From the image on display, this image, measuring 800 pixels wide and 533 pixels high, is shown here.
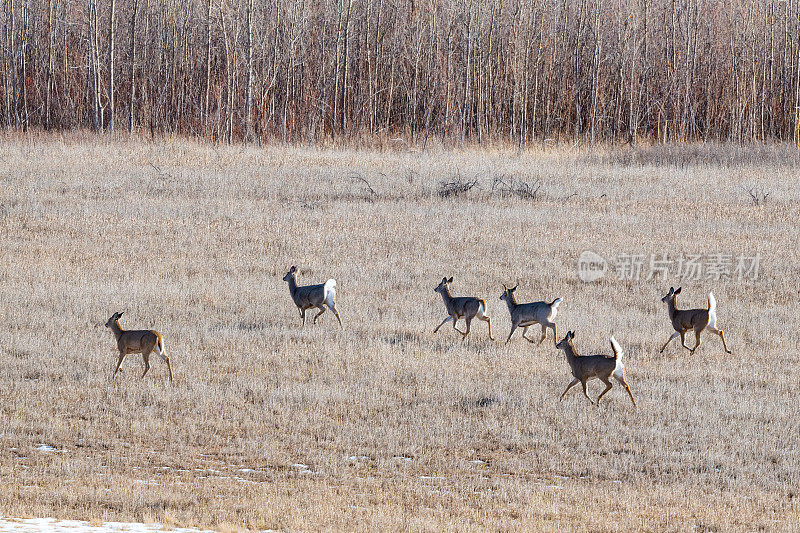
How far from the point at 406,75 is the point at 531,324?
96.5ft

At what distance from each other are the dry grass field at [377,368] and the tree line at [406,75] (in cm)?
1344

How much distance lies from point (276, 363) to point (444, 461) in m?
3.52

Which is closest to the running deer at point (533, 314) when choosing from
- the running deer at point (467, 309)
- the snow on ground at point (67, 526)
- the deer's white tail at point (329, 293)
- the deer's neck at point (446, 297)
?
the running deer at point (467, 309)

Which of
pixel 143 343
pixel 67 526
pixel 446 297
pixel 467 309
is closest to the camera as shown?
pixel 67 526

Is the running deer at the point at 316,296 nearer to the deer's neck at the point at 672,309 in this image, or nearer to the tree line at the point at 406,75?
the deer's neck at the point at 672,309

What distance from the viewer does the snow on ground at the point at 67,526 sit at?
5934 mm

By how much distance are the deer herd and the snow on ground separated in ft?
13.5

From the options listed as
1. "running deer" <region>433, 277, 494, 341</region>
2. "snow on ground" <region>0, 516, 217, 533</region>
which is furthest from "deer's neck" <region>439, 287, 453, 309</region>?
"snow on ground" <region>0, 516, 217, 533</region>

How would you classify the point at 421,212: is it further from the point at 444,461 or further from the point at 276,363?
the point at 444,461

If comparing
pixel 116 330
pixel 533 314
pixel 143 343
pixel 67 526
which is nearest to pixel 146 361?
pixel 143 343

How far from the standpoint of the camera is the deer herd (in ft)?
32.8

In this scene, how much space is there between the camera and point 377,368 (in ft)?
37.7

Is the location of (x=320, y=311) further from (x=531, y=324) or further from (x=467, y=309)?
(x=531, y=324)

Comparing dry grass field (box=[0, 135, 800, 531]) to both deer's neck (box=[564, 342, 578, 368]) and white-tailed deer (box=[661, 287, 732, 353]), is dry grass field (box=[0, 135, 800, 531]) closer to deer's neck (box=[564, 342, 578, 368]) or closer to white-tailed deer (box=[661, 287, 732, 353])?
white-tailed deer (box=[661, 287, 732, 353])
